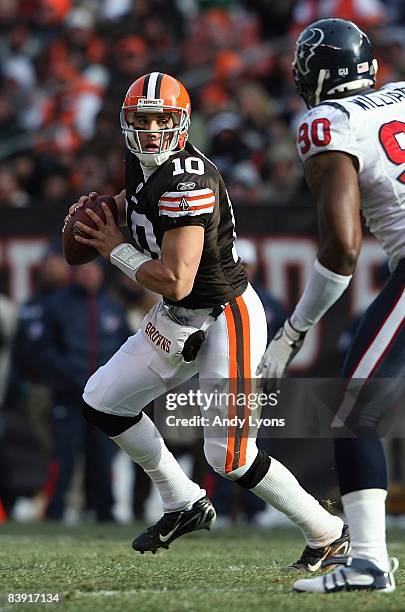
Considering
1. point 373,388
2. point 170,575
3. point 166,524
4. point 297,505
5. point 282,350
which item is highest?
point 282,350

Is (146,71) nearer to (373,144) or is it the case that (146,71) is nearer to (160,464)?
(160,464)

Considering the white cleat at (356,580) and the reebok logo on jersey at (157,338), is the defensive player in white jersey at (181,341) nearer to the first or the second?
the reebok logo on jersey at (157,338)

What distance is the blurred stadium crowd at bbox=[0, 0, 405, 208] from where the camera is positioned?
1017cm

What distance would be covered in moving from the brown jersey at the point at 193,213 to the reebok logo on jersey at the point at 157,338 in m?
0.12

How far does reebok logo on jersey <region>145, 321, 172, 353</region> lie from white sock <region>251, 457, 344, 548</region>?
1.98 feet

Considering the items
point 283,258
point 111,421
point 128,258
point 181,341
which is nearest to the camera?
point 128,258

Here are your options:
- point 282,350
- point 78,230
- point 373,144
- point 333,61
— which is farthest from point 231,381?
point 333,61

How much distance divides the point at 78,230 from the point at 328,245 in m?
1.28

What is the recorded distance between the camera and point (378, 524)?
3.94 m

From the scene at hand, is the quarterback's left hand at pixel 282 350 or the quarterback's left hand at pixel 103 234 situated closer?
the quarterback's left hand at pixel 282 350

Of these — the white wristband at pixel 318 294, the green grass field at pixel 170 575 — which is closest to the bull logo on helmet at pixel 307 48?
the white wristband at pixel 318 294

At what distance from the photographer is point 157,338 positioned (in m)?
4.81

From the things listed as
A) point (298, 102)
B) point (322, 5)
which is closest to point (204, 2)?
point (322, 5)

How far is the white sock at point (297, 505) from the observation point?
4734mm
